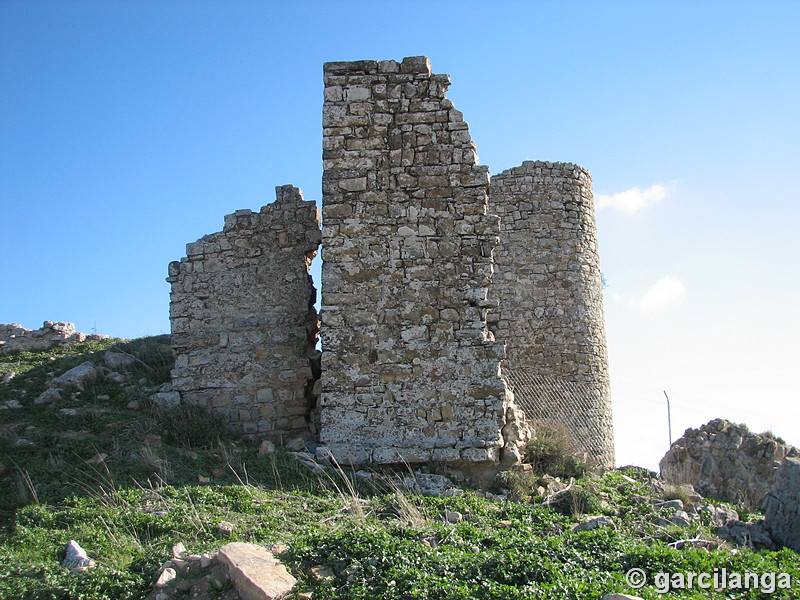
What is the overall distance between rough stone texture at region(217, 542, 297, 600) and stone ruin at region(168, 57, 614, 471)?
2763 millimetres

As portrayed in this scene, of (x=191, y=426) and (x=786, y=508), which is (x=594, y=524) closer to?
(x=786, y=508)

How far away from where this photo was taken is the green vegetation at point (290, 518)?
15.0ft

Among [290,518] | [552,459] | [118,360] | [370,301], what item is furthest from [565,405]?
[118,360]

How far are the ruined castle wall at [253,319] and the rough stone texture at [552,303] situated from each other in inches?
165

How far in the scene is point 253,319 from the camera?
900 centimetres

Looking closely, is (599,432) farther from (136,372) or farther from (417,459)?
(136,372)

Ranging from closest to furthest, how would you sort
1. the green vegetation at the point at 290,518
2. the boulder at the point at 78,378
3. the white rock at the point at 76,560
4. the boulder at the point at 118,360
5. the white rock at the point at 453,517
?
the green vegetation at the point at 290,518
the white rock at the point at 76,560
the white rock at the point at 453,517
the boulder at the point at 78,378
the boulder at the point at 118,360

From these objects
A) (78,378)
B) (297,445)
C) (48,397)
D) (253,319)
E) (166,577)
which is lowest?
(166,577)

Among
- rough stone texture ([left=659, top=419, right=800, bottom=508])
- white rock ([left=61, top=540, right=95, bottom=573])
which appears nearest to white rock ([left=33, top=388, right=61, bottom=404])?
white rock ([left=61, top=540, right=95, bottom=573])

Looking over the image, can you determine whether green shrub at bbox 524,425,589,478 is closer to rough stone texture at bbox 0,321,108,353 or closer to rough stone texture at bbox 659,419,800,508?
rough stone texture at bbox 659,419,800,508

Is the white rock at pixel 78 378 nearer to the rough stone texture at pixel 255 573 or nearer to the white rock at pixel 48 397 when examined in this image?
the white rock at pixel 48 397

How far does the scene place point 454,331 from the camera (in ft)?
25.8

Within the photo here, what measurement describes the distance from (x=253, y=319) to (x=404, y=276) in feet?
7.38

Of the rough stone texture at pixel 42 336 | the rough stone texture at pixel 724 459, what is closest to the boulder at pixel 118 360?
the rough stone texture at pixel 42 336
